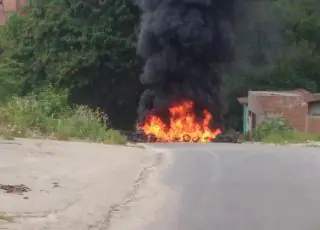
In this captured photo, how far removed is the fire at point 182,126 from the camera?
33875 mm

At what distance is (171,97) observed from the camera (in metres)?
34.9

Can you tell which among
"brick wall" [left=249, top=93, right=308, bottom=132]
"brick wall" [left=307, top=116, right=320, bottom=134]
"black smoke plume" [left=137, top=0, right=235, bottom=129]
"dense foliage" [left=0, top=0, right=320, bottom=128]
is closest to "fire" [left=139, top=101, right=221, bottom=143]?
"black smoke plume" [left=137, top=0, right=235, bottom=129]

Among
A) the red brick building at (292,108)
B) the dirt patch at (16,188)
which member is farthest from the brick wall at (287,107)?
the dirt patch at (16,188)

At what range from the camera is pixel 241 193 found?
33.8ft

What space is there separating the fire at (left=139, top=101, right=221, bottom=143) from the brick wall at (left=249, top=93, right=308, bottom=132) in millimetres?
3544

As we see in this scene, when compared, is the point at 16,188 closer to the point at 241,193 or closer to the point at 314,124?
the point at 241,193

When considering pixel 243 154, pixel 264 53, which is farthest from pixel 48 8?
pixel 243 154

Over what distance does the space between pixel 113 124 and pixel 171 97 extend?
6682 mm

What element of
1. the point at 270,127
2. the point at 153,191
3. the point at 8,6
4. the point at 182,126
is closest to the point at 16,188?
the point at 153,191

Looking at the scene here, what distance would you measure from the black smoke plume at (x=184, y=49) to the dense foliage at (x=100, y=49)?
2338 millimetres

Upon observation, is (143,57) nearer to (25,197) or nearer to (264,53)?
(264,53)

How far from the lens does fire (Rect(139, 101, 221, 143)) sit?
1334 inches

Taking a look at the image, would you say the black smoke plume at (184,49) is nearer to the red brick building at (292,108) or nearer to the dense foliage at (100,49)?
the dense foliage at (100,49)

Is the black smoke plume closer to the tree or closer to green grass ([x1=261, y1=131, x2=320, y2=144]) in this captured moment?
the tree
